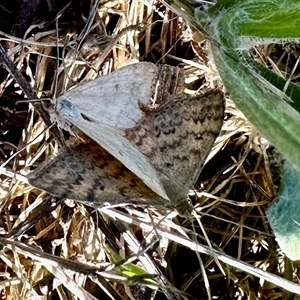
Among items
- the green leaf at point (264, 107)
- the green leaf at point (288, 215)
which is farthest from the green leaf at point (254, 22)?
the green leaf at point (288, 215)

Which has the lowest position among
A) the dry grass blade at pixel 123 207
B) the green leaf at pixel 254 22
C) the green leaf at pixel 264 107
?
the dry grass blade at pixel 123 207

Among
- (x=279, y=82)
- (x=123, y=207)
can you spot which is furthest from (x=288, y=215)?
(x=123, y=207)

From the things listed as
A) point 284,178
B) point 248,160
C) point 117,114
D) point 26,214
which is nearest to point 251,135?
point 248,160

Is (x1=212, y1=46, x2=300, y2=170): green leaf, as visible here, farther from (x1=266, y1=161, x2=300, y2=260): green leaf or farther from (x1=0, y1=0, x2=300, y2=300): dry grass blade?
(x1=0, y1=0, x2=300, y2=300): dry grass blade

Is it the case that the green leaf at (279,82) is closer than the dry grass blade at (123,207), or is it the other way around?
the green leaf at (279,82)

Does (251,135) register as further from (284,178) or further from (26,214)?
(26,214)

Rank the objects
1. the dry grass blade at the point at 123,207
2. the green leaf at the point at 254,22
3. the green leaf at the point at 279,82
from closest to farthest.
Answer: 1. the green leaf at the point at 254,22
2. the green leaf at the point at 279,82
3. the dry grass blade at the point at 123,207

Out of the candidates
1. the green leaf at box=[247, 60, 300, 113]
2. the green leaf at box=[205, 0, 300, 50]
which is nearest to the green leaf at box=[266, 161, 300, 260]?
the green leaf at box=[247, 60, 300, 113]

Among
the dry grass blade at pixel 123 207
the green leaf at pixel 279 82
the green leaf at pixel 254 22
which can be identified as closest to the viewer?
the green leaf at pixel 254 22

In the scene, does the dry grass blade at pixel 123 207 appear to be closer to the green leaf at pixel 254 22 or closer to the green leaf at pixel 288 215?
the green leaf at pixel 288 215

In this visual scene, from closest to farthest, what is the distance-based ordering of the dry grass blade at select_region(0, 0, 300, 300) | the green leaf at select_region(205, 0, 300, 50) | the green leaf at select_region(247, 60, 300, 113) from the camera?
the green leaf at select_region(205, 0, 300, 50), the green leaf at select_region(247, 60, 300, 113), the dry grass blade at select_region(0, 0, 300, 300)

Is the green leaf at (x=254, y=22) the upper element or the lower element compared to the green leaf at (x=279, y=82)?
upper
